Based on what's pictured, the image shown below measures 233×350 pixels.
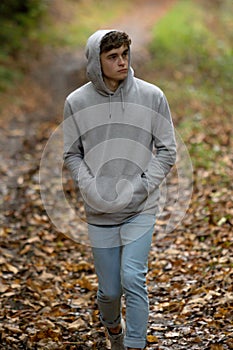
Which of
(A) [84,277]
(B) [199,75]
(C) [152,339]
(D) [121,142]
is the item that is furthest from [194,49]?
(D) [121,142]

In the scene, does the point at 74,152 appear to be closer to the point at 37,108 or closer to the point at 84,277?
the point at 84,277

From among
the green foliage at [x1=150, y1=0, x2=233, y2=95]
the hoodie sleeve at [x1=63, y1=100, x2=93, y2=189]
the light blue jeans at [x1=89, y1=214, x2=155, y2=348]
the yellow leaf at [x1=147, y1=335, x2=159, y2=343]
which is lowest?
the yellow leaf at [x1=147, y1=335, x2=159, y2=343]

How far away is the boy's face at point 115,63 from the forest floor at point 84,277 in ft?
7.42

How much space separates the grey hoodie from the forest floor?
4.77ft

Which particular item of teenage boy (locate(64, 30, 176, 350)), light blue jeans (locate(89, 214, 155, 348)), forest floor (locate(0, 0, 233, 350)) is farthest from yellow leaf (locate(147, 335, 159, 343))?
teenage boy (locate(64, 30, 176, 350))

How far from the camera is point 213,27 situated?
21.8m

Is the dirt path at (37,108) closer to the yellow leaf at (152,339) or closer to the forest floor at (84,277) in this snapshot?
the forest floor at (84,277)

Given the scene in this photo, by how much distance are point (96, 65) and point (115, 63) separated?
0.14 m

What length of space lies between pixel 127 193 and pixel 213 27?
18564 mm

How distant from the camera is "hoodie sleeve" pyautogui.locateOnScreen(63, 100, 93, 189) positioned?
4.51 meters

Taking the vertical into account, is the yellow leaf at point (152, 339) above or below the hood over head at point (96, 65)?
below

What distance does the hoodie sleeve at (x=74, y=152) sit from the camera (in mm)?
4508

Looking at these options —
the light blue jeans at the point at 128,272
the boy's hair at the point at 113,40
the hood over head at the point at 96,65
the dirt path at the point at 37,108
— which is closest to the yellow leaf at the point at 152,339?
the light blue jeans at the point at 128,272

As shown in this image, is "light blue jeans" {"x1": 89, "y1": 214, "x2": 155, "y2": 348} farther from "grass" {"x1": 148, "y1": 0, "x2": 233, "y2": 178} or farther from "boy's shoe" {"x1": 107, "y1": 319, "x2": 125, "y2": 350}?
"grass" {"x1": 148, "y1": 0, "x2": 233, "y2": 178}
